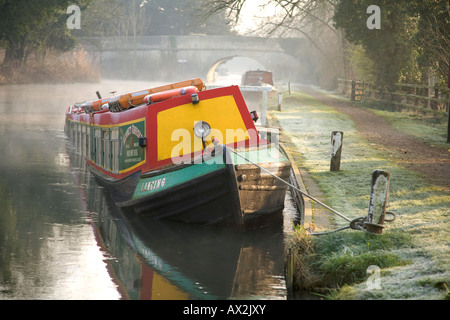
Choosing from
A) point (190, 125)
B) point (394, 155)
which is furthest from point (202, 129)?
point (394, 155)

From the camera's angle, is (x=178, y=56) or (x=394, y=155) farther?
(x=178, y=56)

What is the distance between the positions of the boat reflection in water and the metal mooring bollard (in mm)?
1224

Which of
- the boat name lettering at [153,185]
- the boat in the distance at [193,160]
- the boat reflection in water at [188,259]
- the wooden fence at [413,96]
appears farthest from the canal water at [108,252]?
the wooden fence at [413,96]

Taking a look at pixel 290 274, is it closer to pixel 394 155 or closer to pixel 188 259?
pixel 188 259

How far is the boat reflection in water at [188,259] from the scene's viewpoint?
24.0 feet

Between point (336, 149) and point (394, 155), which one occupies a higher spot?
point (336, 149)

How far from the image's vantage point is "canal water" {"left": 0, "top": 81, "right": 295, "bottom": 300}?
23.8 feet

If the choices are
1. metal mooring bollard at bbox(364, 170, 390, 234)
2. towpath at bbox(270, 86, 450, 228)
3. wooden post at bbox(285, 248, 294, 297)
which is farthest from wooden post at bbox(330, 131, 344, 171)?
wooden post at bbox(285, 248, 294, 297)

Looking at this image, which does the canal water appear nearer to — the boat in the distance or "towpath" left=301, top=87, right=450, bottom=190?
the boat in the distance

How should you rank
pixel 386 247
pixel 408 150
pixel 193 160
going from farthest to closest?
pixel 408 150, pixel 193 160, pixel 386 247

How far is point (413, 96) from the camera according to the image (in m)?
26.4

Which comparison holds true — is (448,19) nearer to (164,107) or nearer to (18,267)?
(164,107)

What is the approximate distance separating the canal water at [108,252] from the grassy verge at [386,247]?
0.55 meters

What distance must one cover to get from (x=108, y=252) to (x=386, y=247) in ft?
12.2
